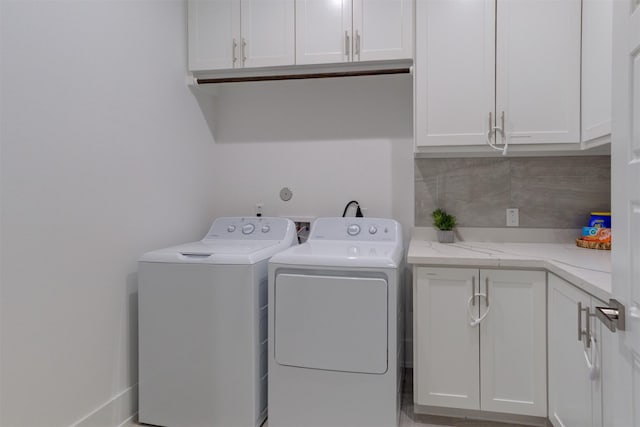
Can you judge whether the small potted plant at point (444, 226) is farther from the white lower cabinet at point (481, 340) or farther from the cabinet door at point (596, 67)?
the cabinet door at point (596, 67)

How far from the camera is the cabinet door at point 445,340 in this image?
1.98 m

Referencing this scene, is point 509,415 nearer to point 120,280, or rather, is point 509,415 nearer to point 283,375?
point 283,375

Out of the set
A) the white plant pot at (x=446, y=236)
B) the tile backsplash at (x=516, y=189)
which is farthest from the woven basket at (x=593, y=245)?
the white plant pot at (x=446, y=236)

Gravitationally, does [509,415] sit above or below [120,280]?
below

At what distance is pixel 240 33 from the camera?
2.50 m

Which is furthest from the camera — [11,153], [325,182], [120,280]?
[325,182]

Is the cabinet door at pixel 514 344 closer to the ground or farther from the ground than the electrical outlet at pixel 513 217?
closer to the ground

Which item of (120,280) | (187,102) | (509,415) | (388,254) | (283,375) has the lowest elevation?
(509,415)

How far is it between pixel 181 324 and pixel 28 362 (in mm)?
603

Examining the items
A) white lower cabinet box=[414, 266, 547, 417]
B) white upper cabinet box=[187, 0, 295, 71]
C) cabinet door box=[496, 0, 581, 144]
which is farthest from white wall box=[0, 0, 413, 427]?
white lower cabinet box=[414, 266, 547, 417]

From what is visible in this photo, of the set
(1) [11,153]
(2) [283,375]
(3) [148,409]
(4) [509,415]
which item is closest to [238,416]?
(2) [283,375]

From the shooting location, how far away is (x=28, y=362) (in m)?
1.55

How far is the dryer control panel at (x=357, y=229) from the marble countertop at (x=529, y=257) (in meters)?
0.16

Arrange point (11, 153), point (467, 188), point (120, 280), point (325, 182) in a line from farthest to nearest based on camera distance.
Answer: point (325, 182), point (467, 188), point (120, 280), point (11, 153)
